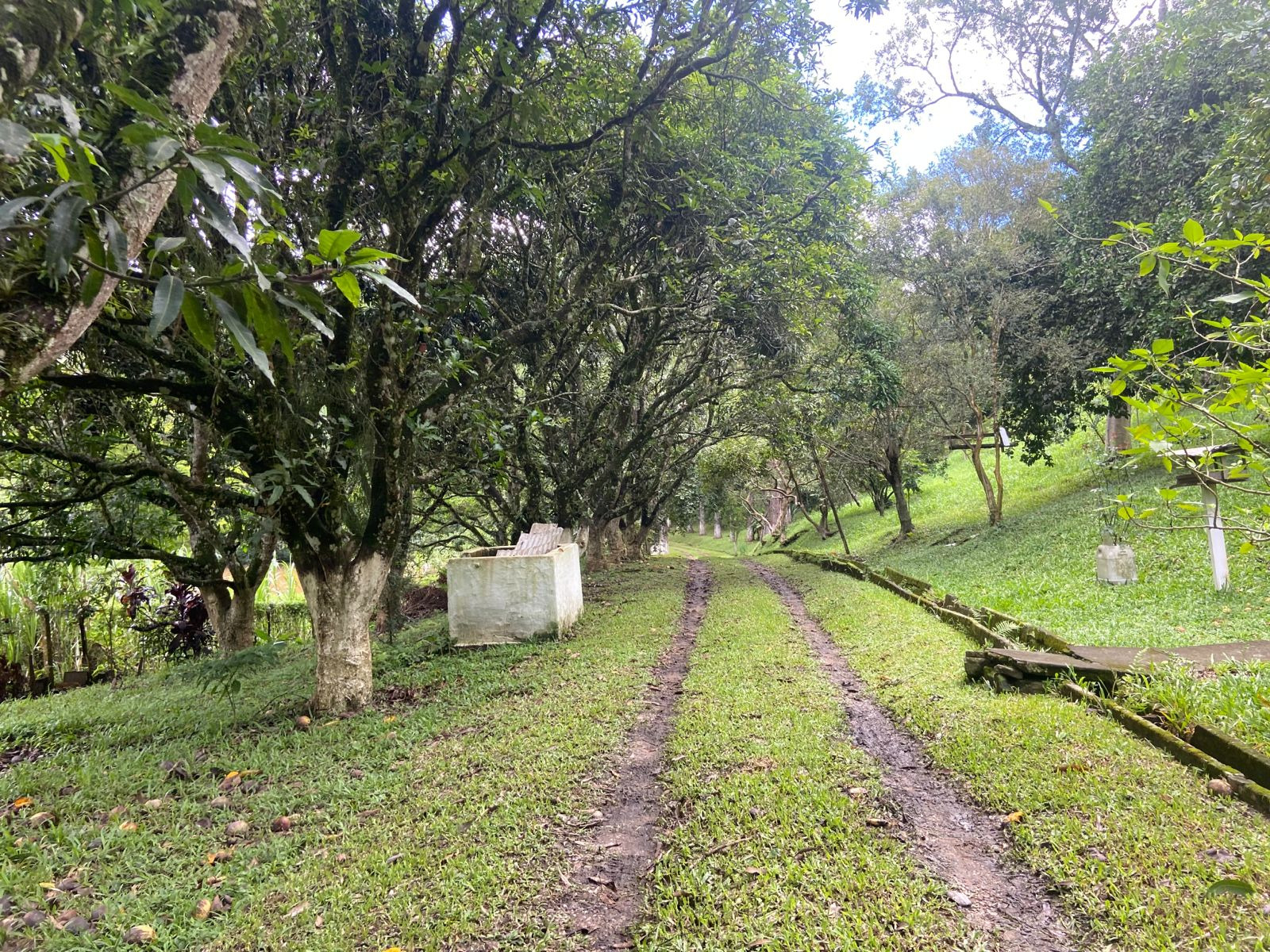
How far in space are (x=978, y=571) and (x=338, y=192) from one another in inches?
466

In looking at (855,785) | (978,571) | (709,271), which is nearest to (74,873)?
(855,785)

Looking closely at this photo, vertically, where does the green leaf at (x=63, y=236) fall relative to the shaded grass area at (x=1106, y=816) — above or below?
above

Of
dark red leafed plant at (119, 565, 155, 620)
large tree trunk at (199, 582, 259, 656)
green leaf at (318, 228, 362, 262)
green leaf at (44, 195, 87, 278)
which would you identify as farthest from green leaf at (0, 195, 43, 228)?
dark red leafed plant at (119, 565, 155, 620)

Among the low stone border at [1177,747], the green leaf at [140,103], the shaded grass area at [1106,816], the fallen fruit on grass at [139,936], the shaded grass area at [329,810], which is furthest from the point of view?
the low stone border at [1177,747]

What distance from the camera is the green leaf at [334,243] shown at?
54.5 inches

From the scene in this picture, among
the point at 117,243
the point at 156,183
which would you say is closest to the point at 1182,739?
the point at 117,243

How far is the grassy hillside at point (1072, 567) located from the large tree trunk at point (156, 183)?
10.8 ft

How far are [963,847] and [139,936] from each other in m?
3.85

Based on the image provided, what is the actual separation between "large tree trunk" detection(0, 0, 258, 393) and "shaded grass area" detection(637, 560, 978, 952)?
Result: 3.05 m

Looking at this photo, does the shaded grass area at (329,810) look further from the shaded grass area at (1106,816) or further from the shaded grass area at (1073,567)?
the shaded grass area at (1073,567)

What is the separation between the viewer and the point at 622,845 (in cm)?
345

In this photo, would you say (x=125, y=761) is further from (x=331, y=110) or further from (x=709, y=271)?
(x=709, y=271)

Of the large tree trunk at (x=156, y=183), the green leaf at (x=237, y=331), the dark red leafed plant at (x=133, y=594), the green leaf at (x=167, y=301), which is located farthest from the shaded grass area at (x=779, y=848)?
the dark red leafed plant at (x=133, y=594)

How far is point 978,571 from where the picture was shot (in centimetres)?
1190
